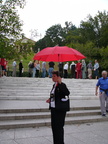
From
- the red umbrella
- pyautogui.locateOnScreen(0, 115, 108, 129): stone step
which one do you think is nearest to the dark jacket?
pyautogui.locateOnScreen(0, 115, 108, 129): stone step

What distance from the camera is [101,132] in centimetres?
532

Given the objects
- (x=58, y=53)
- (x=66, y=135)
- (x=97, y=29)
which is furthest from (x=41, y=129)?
(x=97, y=29)

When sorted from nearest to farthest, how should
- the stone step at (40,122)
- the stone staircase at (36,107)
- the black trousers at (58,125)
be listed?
1. the black trousers at (58,125)
2. the stone step at (40,122)
3. the stone staircase at (36,107)

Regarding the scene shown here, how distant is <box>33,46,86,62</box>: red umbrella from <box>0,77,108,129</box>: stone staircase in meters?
2.13

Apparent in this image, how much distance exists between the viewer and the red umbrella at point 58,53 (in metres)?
7.07

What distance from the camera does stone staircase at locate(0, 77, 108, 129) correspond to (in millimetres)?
6065

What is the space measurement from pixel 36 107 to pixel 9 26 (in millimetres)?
A: 5838

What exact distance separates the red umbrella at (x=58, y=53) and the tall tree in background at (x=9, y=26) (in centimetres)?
342

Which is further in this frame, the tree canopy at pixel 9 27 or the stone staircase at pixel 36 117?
the tree canopy at pixel 9 27

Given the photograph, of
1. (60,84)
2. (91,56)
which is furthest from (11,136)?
(91,56)

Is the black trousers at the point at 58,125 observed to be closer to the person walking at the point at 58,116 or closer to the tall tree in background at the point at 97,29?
the person walking at the point at 58,116

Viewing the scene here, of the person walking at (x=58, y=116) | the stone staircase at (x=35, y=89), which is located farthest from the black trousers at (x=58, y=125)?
the stone staircase at (x=35, y=89)

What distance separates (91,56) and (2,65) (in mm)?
21071

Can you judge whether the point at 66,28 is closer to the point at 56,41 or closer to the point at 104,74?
the point at 56,41
